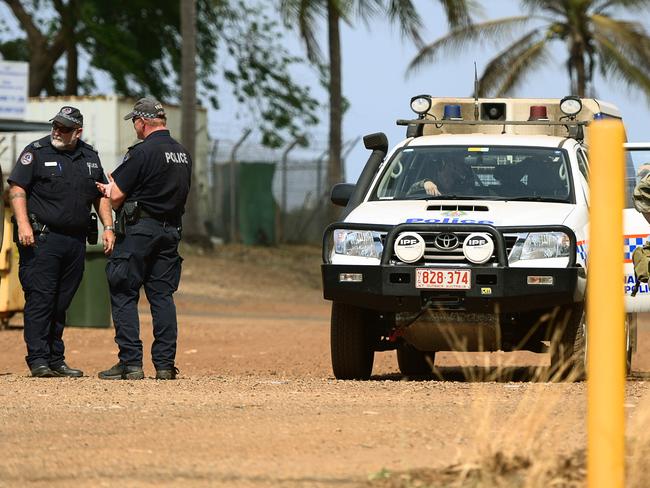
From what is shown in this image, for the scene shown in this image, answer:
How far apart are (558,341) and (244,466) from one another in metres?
4.55

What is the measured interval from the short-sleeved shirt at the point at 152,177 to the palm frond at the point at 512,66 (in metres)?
24.7

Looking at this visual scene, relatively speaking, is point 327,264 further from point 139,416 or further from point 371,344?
point 139,416

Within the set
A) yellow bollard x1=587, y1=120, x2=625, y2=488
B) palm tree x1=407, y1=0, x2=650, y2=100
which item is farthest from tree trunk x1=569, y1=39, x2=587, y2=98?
yellow bollard x1=587, y1=120, x2=625, y2=488

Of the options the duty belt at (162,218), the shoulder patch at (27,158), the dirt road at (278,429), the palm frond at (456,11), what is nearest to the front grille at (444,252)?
the dirt road at (278,429)

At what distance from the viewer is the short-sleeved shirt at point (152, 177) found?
10.1m

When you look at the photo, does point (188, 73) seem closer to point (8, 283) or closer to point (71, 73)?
point (71, 73)

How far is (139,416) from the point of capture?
7.58 meters

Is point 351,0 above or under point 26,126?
above

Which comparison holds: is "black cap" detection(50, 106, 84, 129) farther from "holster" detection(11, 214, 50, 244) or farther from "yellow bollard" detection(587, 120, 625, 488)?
"yellow bollard" detection(587, 120, 625, 488)

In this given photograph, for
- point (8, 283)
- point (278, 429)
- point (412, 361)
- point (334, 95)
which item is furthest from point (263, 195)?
point (278, 429)

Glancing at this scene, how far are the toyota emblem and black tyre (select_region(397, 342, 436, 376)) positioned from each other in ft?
7.37

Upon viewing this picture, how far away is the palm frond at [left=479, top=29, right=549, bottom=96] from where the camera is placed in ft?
113

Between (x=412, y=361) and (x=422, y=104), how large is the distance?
207cm

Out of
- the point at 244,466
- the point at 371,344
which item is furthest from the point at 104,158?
the point at 244,466
